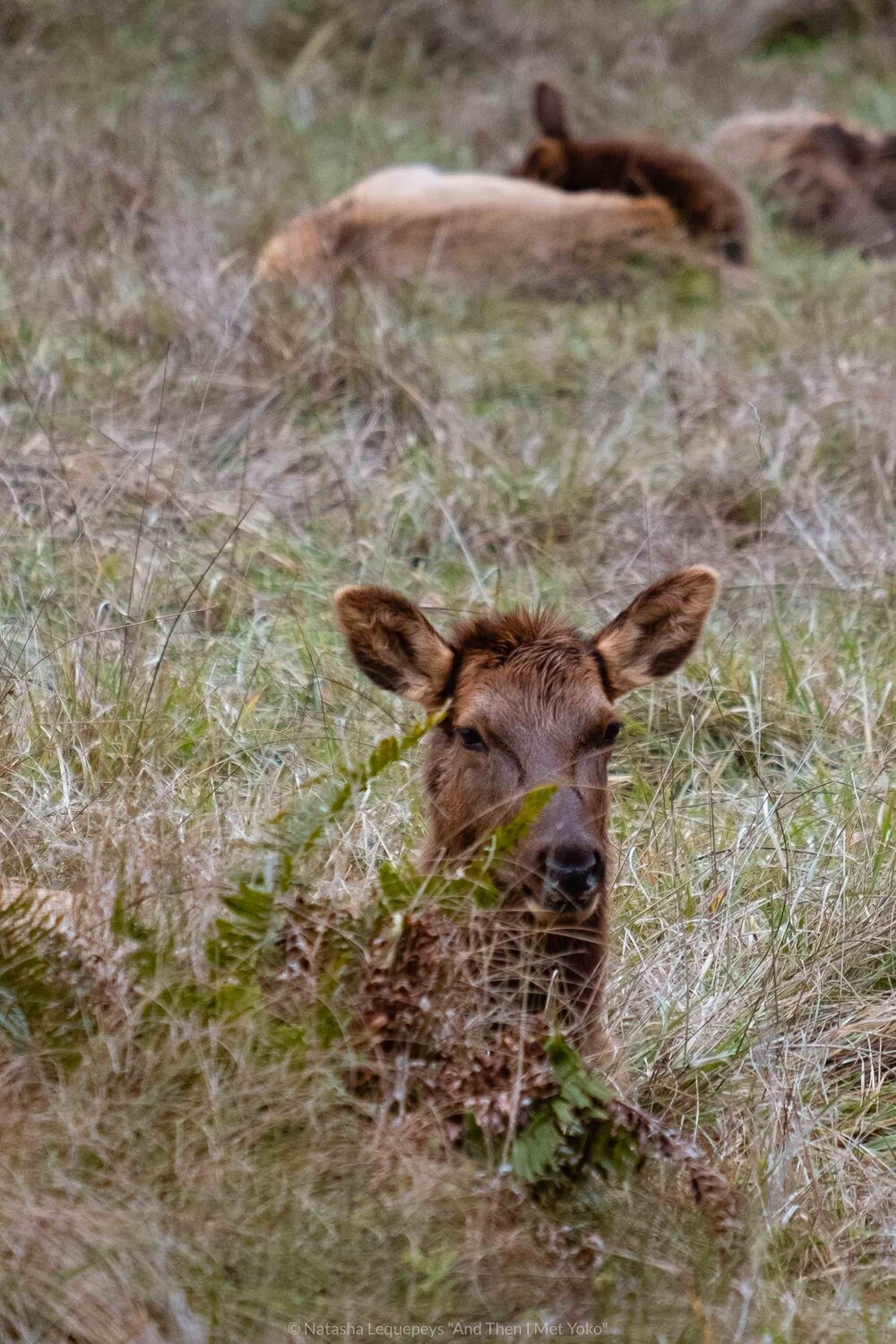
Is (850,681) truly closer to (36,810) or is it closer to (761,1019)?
(761,1019)

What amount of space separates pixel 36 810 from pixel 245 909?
42.9 inches

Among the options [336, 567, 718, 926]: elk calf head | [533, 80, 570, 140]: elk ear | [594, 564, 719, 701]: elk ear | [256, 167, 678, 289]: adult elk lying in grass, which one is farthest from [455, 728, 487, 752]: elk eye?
[533, 80, 570, 140]: elk ear

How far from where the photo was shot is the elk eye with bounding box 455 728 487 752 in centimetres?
462

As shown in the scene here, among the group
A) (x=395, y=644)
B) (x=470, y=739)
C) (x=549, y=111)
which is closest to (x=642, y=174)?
(x=549, y=111)

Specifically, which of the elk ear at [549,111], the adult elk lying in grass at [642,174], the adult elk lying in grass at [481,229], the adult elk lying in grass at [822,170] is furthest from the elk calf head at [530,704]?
the elk ear at [549,111]

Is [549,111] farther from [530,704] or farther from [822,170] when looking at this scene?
[530,704]

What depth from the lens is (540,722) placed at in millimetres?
4543

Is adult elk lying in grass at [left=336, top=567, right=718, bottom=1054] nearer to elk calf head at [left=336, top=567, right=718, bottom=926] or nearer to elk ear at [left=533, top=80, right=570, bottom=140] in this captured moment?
elk calf head at [left=336, top=567, right=718, bottom=926]

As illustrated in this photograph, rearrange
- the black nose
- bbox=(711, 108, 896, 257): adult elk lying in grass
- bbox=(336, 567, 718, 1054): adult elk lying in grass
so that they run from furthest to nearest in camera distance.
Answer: bbox=(711, 108, 896, 257): adult elk lying in grass
bbox=(336, 567, 718, 1054): adult elk lying in grass
the black nose

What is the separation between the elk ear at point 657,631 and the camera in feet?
16.0

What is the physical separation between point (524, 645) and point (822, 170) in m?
9.82

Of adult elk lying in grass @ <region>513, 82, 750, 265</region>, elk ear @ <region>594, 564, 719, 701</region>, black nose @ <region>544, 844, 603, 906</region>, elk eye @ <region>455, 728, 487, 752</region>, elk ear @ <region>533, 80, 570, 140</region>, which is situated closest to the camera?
black nose @ <region>544, 844, 603, 906</region>

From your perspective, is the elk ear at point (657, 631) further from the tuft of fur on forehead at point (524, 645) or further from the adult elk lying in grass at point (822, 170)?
the adult elk lying in grass at point (822, 170)

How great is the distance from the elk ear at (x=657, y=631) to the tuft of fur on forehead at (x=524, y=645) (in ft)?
0.30
